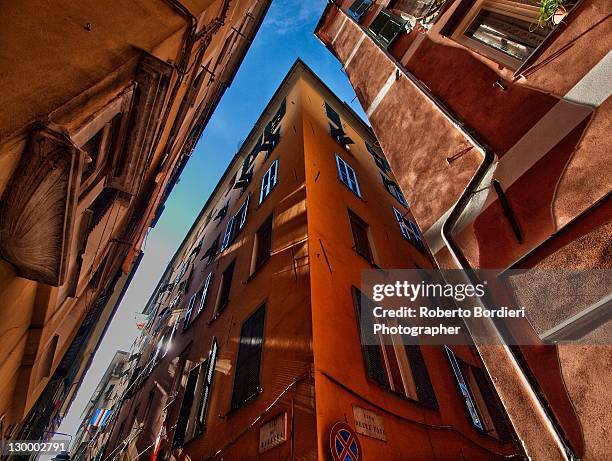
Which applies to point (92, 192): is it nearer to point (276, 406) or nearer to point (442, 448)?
point (276, 406)

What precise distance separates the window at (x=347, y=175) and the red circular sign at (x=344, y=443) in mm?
6999

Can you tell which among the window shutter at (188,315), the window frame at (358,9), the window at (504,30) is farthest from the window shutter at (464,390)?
the window frame at (358,9)

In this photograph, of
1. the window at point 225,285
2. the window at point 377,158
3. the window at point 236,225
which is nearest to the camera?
the window at point 225,285

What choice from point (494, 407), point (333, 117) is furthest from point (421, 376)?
point (333, 117)

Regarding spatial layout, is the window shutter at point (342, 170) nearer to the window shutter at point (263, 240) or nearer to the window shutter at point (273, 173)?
the window shutter at point (273, 173)

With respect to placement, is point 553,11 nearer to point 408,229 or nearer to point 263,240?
point 263,240

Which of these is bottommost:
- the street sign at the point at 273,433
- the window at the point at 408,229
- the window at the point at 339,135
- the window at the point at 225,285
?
the street sign at the point at 273,433

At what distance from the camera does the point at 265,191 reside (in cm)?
992

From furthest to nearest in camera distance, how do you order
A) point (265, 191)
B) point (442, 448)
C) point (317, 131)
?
point (317, 131) → point (265, 191) → point (442, 448)

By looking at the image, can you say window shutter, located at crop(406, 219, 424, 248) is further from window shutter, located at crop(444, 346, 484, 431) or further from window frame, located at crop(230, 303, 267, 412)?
window frame, located at crop(230, 303, 267, 412)

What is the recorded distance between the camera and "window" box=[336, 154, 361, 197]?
9604mm

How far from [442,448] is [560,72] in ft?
19.7

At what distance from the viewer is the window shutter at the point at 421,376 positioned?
571 centimetres

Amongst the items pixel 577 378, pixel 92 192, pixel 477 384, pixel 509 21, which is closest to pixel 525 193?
pixel 577 378
